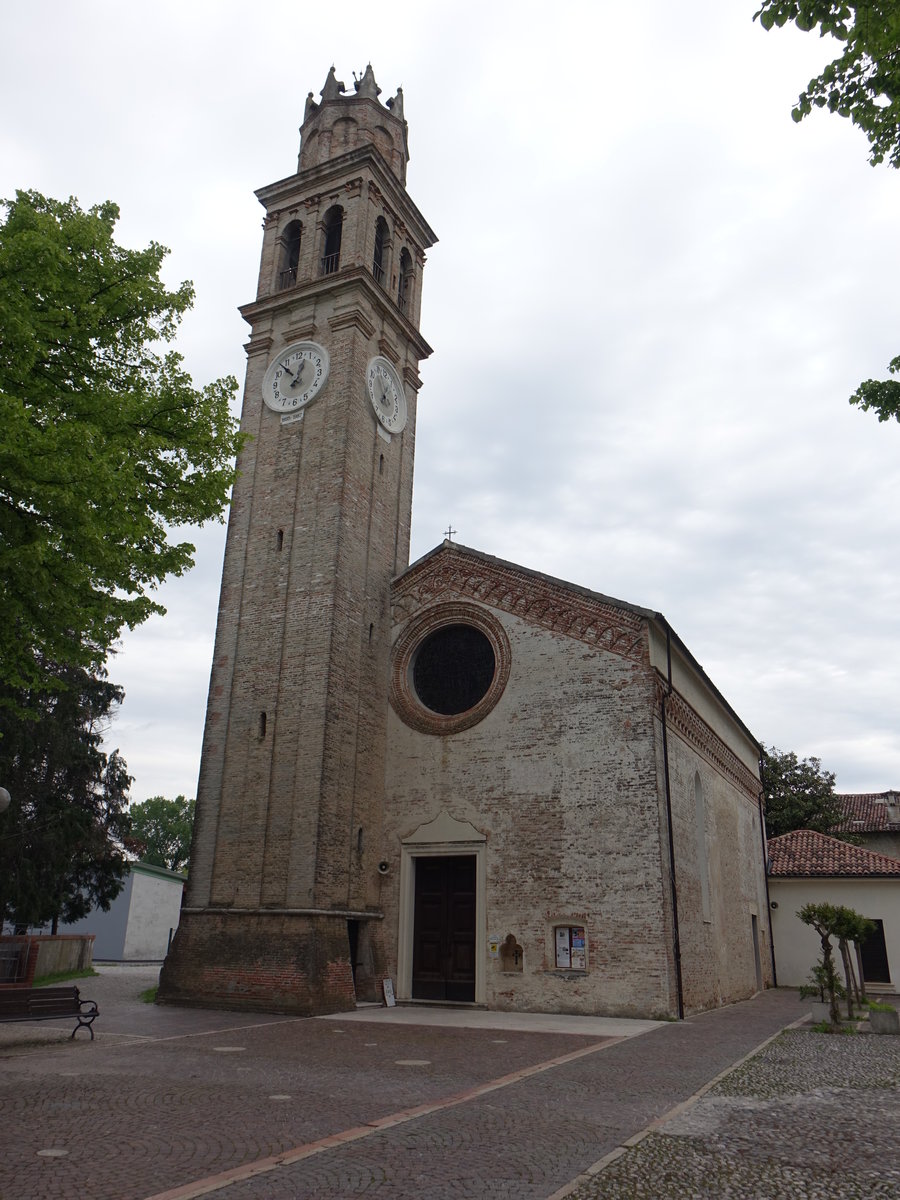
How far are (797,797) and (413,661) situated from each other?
26.0 meters

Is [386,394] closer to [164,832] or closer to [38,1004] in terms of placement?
[38,1004]

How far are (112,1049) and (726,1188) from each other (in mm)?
8690

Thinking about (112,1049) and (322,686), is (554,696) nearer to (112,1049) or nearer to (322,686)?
(322,686)

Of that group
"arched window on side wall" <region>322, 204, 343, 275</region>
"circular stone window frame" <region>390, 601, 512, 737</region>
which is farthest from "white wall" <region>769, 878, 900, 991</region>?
"arched window on side wall" <region>322, 204, 343, 275</region>

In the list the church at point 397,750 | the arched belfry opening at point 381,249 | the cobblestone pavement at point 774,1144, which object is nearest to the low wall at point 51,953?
the church at point 397,750

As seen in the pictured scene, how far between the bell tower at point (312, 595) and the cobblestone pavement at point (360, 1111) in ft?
12.1

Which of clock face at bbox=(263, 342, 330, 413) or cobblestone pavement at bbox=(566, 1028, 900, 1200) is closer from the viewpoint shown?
cobblestone pavement at bbox=(566, 1028, 900, 1200)

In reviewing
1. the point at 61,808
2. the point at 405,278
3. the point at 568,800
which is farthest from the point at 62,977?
the point at 405,278

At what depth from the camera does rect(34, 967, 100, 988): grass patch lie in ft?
78.1

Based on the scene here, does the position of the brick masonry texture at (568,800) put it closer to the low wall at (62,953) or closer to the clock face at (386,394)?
the clock face at (386,394)

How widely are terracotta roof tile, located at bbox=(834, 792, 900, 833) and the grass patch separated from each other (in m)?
31.1

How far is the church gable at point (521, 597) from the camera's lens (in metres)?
18.0

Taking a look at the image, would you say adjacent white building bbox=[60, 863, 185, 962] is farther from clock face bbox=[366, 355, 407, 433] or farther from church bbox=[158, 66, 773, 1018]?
clock face bbox=[366, 355, 407, 433]

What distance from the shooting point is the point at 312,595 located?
62.6ft
